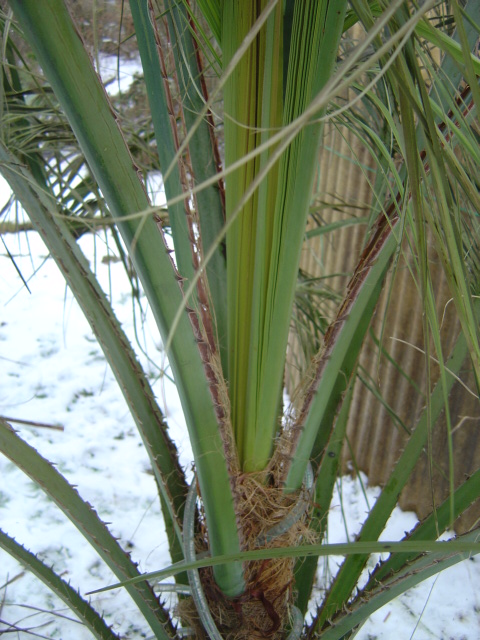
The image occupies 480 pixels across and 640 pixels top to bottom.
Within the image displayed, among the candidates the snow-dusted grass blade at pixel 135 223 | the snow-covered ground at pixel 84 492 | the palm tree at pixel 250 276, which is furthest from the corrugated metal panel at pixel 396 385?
the snow-dusted grass blade at pixel 135 223

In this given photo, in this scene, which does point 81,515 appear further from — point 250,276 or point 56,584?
point 250,276

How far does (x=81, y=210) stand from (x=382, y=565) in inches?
30.7

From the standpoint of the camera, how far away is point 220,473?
51 cm

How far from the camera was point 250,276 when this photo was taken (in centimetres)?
55

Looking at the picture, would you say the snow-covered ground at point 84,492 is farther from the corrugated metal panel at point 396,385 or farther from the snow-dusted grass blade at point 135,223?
the snow-dusted grass blade at point 135,223

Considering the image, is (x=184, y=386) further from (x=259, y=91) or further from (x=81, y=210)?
(x=81, y=210)

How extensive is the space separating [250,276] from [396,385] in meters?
1.40

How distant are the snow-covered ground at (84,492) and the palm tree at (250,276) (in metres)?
0.18

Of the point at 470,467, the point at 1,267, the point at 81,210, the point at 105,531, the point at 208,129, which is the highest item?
the point at 1,267

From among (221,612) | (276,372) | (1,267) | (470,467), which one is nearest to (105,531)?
(221,612)

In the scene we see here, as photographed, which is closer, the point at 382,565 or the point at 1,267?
the point at 382,565

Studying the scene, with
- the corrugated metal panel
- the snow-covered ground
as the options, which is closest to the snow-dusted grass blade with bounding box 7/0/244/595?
the snow-covered ground

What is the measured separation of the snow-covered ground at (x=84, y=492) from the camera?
140 cm

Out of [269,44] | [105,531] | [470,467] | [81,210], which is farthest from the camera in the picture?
[470,467]
